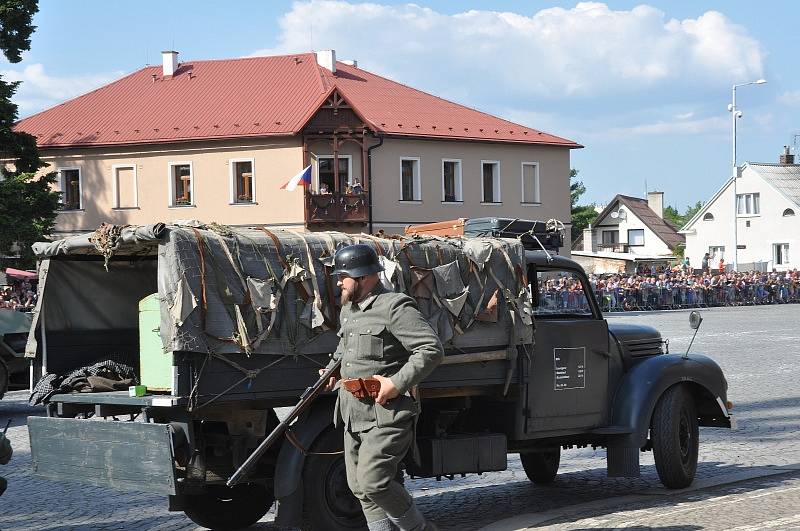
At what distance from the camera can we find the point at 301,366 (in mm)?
7754

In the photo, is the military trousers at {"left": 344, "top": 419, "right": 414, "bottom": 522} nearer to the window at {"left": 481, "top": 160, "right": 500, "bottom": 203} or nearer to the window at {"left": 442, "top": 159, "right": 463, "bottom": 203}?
the window at {"left": 442, "top": 159, "right": 463, "bottom": 203}

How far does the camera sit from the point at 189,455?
24.1ft

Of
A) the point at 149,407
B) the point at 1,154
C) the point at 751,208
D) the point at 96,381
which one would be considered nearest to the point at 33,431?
the point at 96,381

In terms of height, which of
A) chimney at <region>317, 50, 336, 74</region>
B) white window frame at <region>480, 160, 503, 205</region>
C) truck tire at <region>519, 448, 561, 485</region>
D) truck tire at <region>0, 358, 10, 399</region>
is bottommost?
truck tire at <region>519, 448, 561, 485</region>

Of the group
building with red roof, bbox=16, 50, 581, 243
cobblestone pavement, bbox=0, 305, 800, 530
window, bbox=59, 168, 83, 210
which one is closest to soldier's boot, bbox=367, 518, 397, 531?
cobblestone pavement, bbox=0, 305, 800, 530

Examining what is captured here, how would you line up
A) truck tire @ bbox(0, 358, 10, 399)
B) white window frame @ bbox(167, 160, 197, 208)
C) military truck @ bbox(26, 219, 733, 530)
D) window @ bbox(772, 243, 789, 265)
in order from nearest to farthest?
military truck @ bbox(26, 219, 733, 530) → truck tire @ bbox(0, 358, 10, 399) → white window frame @ bbox(167, 160, 197, 208) → window @ bbox(772, 243, 789, 265)

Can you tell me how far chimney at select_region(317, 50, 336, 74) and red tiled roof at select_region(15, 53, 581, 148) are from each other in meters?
0.34

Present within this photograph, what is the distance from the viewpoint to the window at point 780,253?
7725 cm

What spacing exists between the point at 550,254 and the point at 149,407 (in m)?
3.71

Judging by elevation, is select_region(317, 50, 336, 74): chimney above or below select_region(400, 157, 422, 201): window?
above

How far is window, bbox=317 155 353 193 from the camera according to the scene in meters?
52.0

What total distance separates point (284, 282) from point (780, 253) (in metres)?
74.6

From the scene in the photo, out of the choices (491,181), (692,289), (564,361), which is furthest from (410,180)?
(564,361)

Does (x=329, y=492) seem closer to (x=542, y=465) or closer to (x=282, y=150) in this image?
(x=542, y=465)
